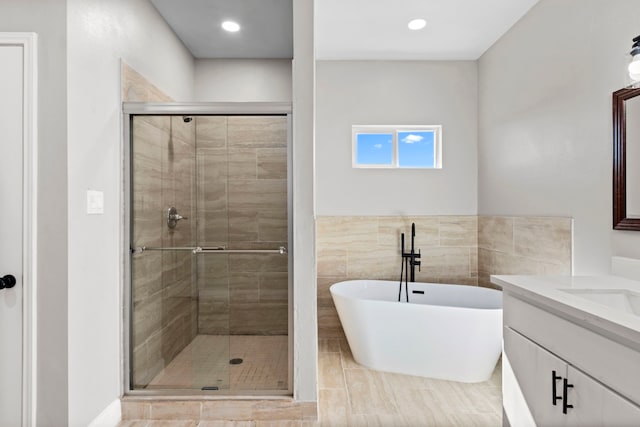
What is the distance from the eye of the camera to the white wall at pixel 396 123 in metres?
3.91

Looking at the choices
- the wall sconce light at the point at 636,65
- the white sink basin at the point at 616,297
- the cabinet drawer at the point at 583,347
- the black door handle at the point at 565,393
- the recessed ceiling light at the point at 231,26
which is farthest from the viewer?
the recessed ceiling light at the point at 231,26

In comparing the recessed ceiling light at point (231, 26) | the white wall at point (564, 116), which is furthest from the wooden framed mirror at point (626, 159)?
the recessed ceiling light at point (231, 26)

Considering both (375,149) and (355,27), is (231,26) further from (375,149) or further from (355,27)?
(375,149)

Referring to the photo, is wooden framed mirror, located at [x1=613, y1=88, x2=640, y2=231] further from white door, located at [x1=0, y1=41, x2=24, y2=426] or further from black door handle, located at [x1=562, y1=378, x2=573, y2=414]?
white door, located at [x1=0, y1=41, x2=24, y2=426]

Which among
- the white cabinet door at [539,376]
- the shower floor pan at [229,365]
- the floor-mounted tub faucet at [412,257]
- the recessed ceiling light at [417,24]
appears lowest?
the shower floor pan at [229,365]

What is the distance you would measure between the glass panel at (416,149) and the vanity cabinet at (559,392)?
2514mm

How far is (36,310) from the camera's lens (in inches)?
71.9

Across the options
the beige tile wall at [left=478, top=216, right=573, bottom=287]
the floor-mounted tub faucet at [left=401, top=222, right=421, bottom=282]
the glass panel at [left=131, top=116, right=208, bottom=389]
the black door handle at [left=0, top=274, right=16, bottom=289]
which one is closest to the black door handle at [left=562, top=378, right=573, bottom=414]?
the beige tile wall at [left=478, top=216, right=573, bottom=287]

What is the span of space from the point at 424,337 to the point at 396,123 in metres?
2.11

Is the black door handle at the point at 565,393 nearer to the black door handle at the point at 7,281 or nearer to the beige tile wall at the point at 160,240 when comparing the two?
the beige tile wall at the point at 160,240

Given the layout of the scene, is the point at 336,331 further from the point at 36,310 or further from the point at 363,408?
the point at 36,310

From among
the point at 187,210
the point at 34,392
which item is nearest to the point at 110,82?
the point at 187,210

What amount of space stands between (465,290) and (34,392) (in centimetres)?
318

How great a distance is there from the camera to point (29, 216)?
1.81 metres
